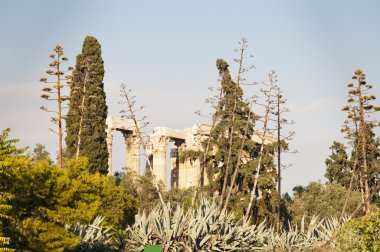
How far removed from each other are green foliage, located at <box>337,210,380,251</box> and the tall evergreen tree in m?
26.1

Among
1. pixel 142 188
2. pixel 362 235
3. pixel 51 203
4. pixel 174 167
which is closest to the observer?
pixel 362 235

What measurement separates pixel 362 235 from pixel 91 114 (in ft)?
94.3

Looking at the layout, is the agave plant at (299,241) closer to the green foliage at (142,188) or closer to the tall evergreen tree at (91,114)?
the tall evergreen tree at (91,114)

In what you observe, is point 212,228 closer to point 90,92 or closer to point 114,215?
point 114,215

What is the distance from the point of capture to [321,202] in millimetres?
63500

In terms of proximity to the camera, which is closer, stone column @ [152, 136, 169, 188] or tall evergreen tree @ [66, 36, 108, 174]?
tall evergreen tree @ [66, 36, 108, 174]

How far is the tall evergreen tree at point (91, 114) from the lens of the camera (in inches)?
2000

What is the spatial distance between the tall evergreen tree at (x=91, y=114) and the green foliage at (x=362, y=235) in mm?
26084

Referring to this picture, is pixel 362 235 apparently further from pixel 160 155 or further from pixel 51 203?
pixel 160 155

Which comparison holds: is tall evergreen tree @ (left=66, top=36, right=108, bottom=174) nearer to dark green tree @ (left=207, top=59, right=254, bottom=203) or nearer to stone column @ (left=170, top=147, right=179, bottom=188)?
dark green tree @ (left=207, top=59, right=254, bottom=203)

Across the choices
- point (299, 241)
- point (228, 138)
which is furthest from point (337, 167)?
point (299, 241)

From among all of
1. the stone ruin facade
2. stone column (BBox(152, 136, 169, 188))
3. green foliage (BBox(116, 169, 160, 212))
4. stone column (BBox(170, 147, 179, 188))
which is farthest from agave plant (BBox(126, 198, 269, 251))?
stone column (BBox(170, 147, 179, 188))

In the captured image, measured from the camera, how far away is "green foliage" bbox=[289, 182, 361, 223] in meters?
60.7

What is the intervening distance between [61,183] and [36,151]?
5832 cm
